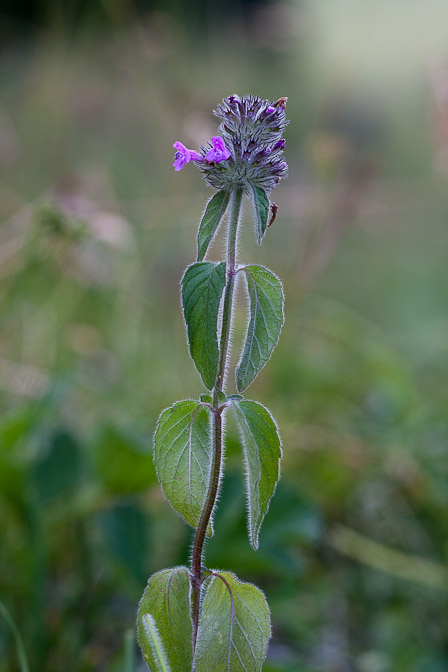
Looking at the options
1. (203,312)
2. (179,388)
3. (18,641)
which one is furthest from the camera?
(179,388)

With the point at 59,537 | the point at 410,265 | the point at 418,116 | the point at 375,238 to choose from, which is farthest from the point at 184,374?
the point at 418,116

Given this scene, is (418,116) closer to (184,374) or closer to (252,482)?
(184,374)

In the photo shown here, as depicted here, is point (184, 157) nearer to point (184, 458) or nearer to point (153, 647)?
point (184, 458)

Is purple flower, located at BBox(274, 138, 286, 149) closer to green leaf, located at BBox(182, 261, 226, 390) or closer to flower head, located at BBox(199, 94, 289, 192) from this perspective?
flower head, located at BBox(199, 94, 289, 192)

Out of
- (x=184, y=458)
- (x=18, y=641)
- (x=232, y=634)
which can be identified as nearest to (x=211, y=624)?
(x=232, y=634)

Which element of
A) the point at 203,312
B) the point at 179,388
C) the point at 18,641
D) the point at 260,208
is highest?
the point at 179,388

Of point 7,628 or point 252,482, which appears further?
point 7,628
